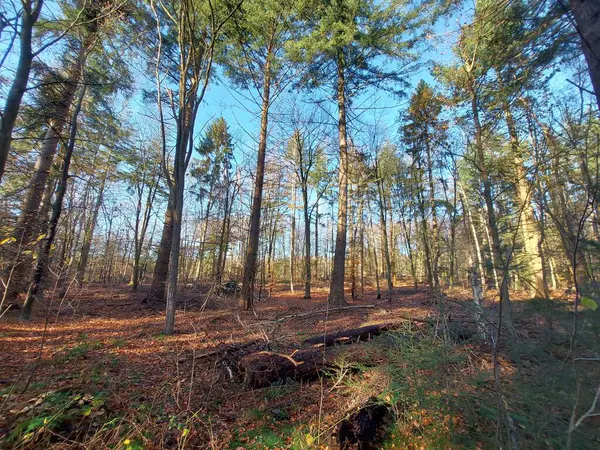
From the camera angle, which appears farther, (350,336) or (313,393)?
(350,336)

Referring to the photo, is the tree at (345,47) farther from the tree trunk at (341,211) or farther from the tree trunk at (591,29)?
the tree trunk at (591,29)

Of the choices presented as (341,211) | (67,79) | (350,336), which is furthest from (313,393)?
(67,79)

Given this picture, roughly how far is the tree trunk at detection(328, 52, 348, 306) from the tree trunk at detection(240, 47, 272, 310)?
2821 mm

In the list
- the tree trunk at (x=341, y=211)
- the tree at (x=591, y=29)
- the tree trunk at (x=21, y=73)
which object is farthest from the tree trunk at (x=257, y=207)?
the tree at (x=591, y=29)

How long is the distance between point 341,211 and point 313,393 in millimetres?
6961

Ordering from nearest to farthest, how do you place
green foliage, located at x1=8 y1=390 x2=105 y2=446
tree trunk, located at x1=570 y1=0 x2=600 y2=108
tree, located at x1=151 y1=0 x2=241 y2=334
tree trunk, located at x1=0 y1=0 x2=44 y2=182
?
green foliage, located at x1=8 y1=390 x2=105 y2=446, tree trunk, located at x1=570 y1=0 x2=600 y2=108, tree trunk, located at x1=0 y1=0 x2=44 y2=182, tree, located at x1=151 y1=0 x2=241 y2=334

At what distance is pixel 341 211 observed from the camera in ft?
32.4

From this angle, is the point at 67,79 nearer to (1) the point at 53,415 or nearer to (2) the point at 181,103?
(2) the point at 181,103

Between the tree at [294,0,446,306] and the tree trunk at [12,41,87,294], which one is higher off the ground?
the tree at [294,0,446,306]

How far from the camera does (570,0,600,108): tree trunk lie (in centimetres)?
251

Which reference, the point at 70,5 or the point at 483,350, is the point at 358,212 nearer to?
the point at 483,350

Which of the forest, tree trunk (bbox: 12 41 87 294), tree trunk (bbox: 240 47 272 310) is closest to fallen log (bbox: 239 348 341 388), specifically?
the forest

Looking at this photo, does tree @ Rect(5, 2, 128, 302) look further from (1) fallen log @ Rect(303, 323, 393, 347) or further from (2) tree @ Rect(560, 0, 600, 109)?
(2) tree @ Rect(560, 0, 600, 109)

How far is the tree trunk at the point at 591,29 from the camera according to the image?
251 centimetres
